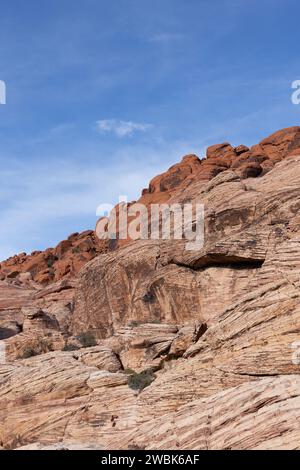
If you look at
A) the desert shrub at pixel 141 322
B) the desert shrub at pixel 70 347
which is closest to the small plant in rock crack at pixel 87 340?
the desert shrub at pixel 70 347

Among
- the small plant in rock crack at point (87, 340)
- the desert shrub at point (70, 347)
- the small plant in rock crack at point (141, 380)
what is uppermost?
the small plant in rock crack at point (87, 340)

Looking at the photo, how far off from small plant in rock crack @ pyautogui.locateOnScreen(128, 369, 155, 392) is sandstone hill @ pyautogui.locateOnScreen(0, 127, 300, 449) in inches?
2.9

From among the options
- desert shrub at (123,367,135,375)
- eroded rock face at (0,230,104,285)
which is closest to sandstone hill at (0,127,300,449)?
desert shrub at (123,367,135,375)

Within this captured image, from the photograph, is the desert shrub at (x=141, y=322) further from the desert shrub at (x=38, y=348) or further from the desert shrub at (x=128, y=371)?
the desert shrub at (x=38, y=348)

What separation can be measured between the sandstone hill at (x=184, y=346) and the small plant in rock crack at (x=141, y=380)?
74 mm

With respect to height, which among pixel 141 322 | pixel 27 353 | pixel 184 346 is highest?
pixel 141 322

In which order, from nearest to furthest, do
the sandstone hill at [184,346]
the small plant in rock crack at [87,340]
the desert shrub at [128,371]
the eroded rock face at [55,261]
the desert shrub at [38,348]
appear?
the sandstone hill at [184,346]
the desert shrub at [128,371]
the small plant in rock crack at [87,340]
the desert shrub at [38,348]
the eroded rock face at [55,261]

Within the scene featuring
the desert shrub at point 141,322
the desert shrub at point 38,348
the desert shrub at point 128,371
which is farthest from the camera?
the desert shrub at point 38,348

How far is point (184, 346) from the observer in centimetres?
2823

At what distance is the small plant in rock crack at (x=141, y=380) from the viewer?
26750 millimetres

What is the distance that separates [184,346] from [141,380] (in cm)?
263

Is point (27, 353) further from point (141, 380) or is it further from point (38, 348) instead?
point (141, 380)

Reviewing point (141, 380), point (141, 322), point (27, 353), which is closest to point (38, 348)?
point (27, 353)
